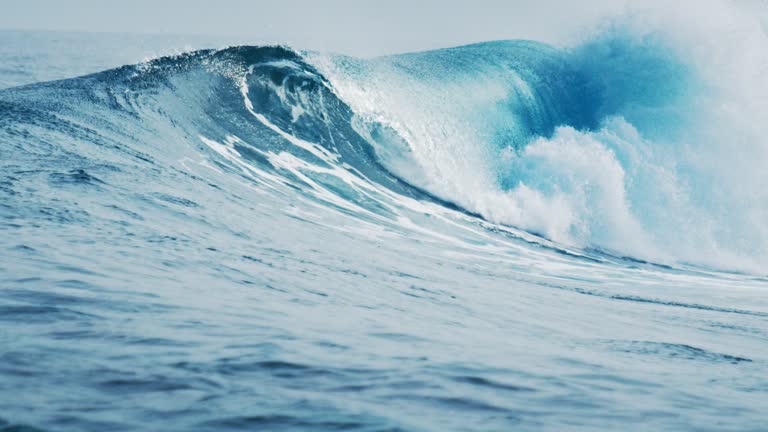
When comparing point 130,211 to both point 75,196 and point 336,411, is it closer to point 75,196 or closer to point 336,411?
point 75,196

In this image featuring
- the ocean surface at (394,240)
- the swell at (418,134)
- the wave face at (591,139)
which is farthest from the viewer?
the wave face at (591,139)

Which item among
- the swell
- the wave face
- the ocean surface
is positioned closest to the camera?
the ocean surface

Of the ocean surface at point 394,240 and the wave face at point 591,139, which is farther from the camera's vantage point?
the wave face at point 591,139

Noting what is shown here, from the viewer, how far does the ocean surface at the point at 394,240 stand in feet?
7.57

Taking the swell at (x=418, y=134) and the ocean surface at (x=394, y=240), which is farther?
the swell at (x=418, y=134)

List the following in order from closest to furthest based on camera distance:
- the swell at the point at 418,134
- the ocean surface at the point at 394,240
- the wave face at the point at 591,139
Result: the ocean surface at the point at 394,240 → the swell at the point at 418,134 → the wave face at the point at 591,139

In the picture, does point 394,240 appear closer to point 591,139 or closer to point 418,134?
point 418,134

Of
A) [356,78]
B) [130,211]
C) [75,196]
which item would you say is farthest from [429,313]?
[356,78]

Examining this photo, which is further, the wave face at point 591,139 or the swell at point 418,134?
the wave face at point 591,139

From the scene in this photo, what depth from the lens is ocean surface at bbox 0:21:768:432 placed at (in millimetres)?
2307

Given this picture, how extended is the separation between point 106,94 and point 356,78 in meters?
5.08

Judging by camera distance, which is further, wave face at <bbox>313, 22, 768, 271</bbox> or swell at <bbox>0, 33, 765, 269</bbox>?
wave face at <bbox>313, 22, 768, 271</bbox>

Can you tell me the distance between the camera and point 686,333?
4.86 metres

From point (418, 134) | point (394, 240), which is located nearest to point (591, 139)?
point (418, 134)
